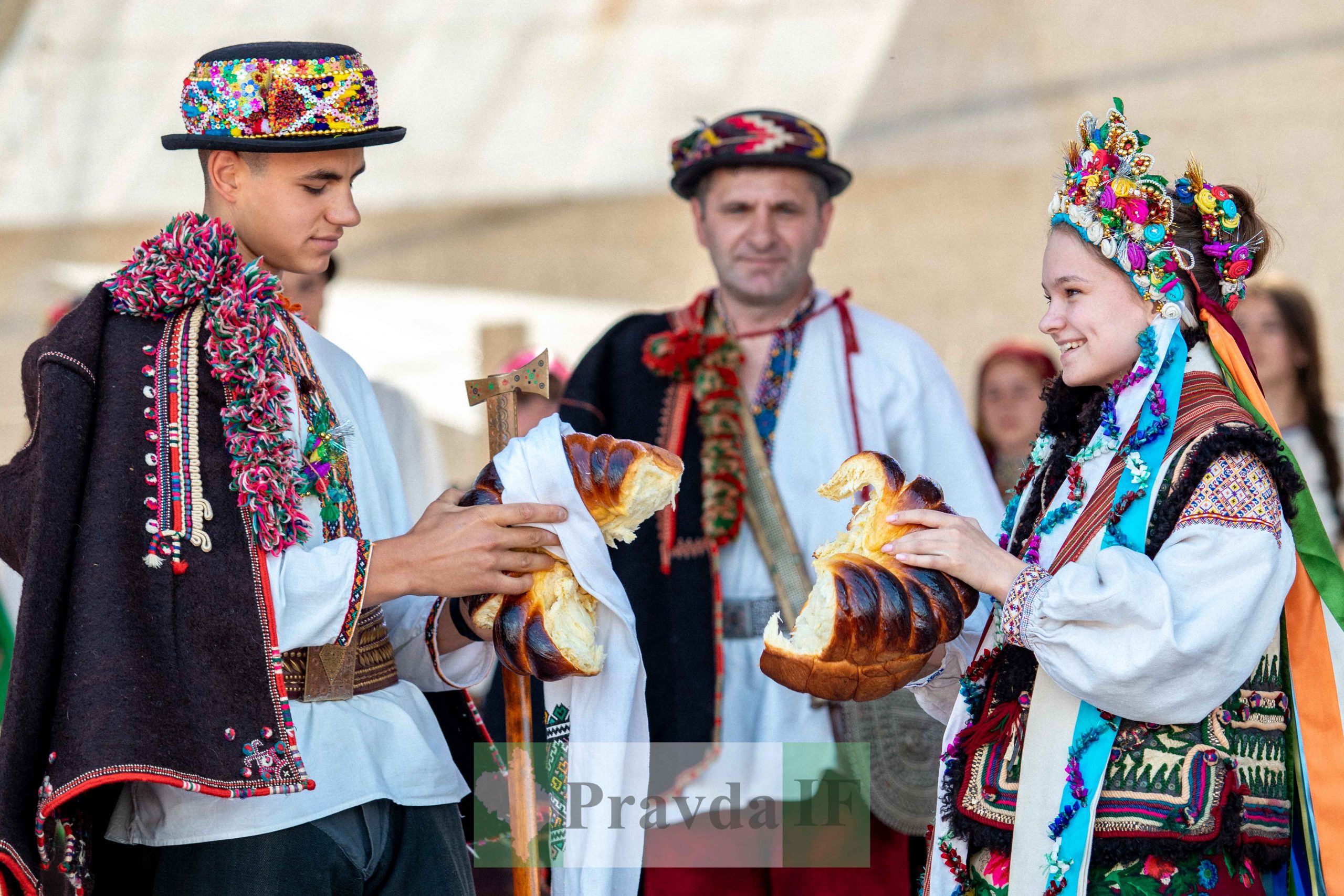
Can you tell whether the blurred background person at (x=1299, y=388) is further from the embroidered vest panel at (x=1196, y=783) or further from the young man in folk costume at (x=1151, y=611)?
the embroidered vest panel at (x=1196, y=783)

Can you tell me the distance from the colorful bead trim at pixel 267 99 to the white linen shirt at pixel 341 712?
1.22ft

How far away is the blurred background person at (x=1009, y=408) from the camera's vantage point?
5.18 metres

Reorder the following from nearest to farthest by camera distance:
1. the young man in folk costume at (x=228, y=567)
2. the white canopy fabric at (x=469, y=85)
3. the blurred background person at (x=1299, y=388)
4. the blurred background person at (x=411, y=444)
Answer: the young man in folk costume at (x=228, y=567)
the blurred background person at (x=1299, y=388)
the blurred background person at (x=411, y=444)
the white canopy fabric at (x=469, y=85)

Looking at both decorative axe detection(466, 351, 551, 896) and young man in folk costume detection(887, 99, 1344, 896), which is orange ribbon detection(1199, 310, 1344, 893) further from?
decorative axe detection(466, 351, 551, 896)

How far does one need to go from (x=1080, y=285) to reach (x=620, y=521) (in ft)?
2.83

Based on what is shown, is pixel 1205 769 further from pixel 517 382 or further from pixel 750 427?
pixel 750 427

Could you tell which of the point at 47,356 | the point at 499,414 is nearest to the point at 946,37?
the point at 499,414

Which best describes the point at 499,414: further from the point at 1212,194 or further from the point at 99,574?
the point at 1212,194

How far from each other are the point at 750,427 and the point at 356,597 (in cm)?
167

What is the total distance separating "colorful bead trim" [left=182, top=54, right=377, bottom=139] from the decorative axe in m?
0.50

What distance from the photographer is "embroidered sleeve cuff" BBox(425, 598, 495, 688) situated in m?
2.55

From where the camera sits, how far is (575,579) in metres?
2.32

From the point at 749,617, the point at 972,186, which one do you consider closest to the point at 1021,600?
the point at 749,617

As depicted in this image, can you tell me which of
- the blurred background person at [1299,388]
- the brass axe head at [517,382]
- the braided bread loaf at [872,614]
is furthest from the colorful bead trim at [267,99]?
the blurred background person at [1299,388]
